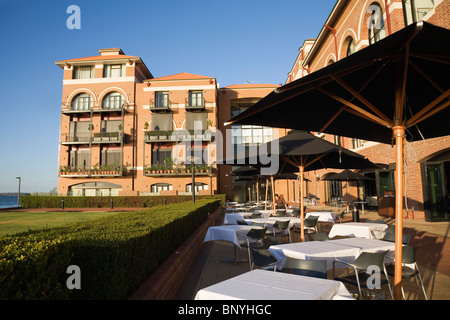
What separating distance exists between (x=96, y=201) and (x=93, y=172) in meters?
6.83

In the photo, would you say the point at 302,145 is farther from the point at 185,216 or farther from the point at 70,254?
the point at 70,254

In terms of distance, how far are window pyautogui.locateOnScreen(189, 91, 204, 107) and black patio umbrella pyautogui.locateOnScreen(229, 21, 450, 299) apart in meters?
29.5

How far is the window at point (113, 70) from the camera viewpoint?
33562 mm

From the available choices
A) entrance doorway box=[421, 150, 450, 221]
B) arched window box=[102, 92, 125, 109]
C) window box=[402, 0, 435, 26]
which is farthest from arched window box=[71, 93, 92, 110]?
entrance doorway box=[421, 150, 450, 221]

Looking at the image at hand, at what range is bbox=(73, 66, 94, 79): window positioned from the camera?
33.8 m

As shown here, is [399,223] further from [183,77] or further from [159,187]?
[183,77]

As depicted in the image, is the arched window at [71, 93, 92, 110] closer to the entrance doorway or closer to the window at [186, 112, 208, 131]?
the window at [186, 112, 208, 131]

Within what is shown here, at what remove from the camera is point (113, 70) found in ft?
110

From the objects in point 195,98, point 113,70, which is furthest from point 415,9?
point 113,70

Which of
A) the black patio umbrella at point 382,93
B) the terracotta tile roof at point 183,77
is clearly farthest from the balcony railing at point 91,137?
the black patio umbrella at point 382,93

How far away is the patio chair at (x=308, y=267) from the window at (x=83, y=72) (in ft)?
119

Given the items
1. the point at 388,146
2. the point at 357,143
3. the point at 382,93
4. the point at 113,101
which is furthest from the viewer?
the point at 113,101
